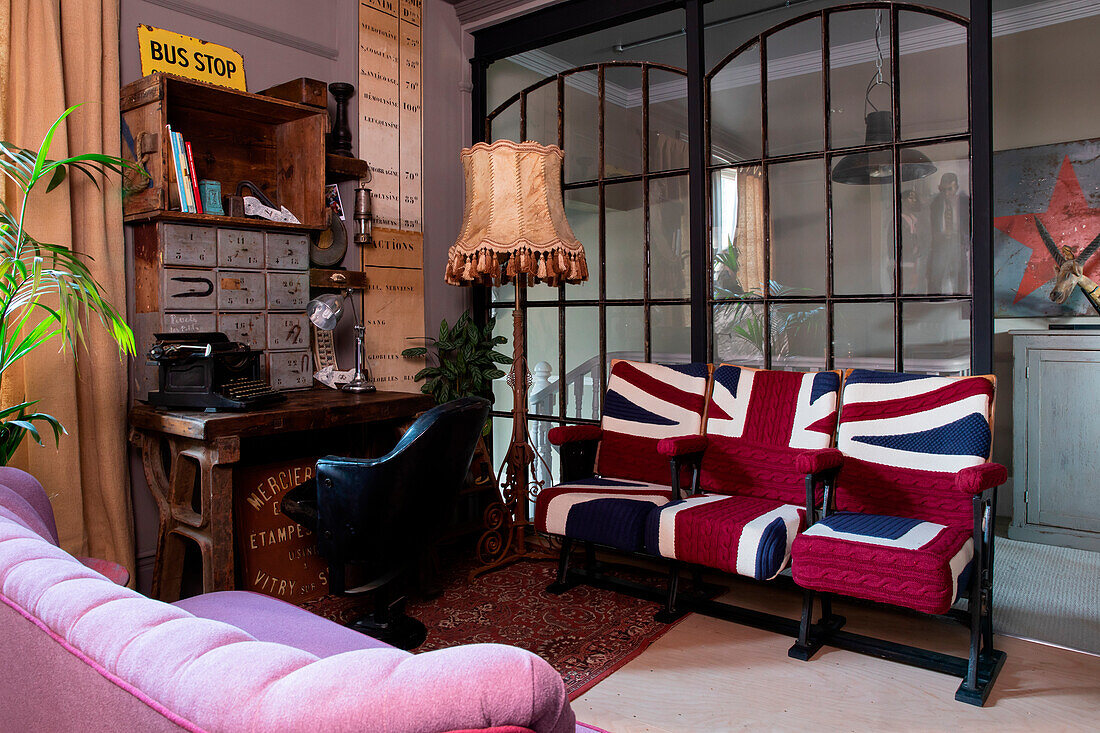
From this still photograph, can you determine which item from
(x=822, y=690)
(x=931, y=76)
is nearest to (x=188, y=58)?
(x=931, y=76)

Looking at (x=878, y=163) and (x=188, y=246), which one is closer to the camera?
(x=188, y=246)

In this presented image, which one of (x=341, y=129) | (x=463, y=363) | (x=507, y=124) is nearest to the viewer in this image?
(x=341, y=129)

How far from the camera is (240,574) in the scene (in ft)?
9.98

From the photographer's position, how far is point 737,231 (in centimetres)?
352

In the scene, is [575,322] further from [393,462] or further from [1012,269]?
[1012,269]

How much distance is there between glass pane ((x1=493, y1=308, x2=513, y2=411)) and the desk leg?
5.88ft

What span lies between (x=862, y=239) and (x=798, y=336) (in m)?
0.49

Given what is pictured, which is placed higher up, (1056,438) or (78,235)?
(78,235)

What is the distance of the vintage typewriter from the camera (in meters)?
2.74

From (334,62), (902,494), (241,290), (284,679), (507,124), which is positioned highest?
(334,62)

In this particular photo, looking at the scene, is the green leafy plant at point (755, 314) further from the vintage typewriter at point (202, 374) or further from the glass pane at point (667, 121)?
the vintage typewriter at point (202, 374)

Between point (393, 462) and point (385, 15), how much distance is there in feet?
8.50

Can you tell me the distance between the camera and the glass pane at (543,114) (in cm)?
415

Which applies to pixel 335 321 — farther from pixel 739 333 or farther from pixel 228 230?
pixel 739 333
